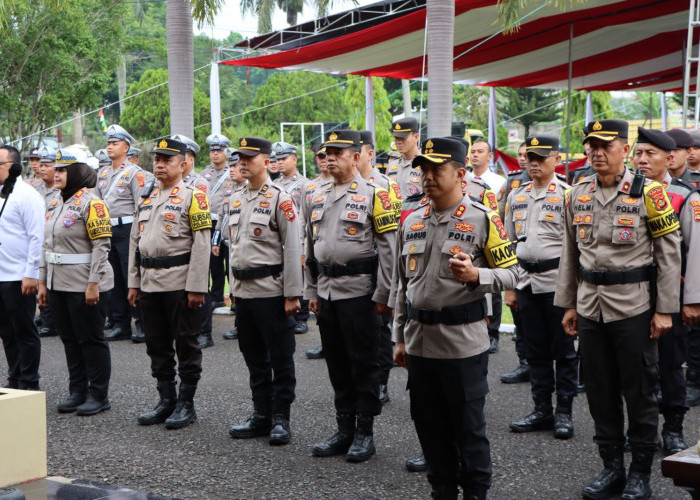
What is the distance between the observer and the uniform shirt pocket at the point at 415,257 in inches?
162

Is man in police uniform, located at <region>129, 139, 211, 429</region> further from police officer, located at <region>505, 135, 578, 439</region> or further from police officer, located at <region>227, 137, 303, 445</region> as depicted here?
police officer, located at <region>505, 135, 578, 439</region>

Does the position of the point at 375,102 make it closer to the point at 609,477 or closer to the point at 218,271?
the point at 218,271

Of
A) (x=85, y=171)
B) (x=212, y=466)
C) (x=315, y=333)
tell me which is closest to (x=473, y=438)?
(x=212, y=466)

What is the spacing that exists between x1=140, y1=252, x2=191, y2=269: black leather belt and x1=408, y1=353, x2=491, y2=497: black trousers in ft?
8.02

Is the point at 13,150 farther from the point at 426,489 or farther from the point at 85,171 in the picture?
the point at 426,489

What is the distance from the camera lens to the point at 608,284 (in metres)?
4.54

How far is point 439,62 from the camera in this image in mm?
9438

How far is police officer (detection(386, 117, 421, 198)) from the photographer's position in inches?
299

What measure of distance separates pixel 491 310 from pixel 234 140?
93.6 feet

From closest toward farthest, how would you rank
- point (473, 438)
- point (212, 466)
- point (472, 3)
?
point (473, 438)
point (212, 466)
point (472, 3)

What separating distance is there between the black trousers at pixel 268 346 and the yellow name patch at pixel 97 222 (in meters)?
1.43

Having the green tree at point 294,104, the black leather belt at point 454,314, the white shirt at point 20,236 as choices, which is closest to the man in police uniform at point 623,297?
the black leather belt at point 454,314

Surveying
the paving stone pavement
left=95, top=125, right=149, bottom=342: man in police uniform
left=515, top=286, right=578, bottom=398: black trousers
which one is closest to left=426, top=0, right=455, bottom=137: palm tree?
the paving stone pavement

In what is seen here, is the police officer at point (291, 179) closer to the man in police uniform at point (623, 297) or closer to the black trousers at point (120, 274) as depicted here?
the black trousers at point (120, 274)
